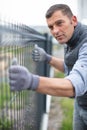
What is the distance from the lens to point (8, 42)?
3168 millimetres

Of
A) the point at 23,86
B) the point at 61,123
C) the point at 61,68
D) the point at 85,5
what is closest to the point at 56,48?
the point at 85,5

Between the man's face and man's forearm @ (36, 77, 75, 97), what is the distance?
102 centimetres

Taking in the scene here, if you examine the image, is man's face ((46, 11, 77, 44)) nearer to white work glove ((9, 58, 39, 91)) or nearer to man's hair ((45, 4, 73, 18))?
man's hair ((45, 4, 73, 18))

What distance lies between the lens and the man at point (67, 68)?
2.52 meters

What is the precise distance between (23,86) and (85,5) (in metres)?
19.3

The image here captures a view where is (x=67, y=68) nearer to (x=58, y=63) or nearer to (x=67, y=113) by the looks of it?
(x=58, y=63)

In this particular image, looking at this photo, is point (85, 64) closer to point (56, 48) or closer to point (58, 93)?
point (58, 93)

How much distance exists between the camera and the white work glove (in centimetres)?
244

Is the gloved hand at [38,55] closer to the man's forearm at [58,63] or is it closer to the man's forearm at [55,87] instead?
the man's forearm at [58,63]

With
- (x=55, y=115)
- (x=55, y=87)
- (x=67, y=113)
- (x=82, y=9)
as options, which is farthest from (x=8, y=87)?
(x=82, y=9)

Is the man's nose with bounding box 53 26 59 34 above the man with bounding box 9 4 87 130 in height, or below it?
above

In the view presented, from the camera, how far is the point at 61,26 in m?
3.66

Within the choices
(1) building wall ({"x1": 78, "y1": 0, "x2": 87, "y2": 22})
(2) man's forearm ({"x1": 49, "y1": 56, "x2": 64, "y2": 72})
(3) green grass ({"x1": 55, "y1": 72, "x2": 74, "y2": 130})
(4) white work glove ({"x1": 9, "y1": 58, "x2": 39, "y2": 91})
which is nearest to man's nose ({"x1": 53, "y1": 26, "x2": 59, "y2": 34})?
(4) white work glove ({"x1": 9, "y1": 58, "x2": 39, "y2": 91})

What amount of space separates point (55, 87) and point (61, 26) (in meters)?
1.10
